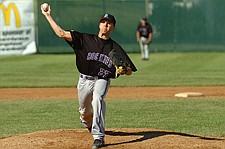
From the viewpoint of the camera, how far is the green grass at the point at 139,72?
18.1 m

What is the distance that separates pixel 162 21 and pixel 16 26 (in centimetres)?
763

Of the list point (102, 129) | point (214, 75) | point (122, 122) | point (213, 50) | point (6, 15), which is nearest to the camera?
point (102, 129)

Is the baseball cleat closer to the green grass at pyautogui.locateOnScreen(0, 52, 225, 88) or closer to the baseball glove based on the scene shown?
the baseball glove

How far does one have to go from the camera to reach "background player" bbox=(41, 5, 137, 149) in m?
7.99

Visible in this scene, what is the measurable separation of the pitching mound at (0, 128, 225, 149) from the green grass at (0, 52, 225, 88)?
28.3ft

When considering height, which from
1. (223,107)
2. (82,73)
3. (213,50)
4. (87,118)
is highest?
(82,73)

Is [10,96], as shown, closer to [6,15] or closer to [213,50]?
[6,15]

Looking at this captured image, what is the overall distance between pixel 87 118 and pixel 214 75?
12.0m

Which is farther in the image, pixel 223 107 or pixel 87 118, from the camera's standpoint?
pixel 223 107

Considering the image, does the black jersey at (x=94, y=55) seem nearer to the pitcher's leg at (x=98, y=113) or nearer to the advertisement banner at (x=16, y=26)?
the pitcher's leg at (x=98, y=113)

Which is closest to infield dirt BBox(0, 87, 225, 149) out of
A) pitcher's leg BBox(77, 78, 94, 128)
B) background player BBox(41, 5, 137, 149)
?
pitcher's leg BBox(77, 78, 94, 128)

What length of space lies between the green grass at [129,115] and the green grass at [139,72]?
392cm

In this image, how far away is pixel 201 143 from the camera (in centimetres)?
832

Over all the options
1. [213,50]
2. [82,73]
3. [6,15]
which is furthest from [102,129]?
[213,50]
